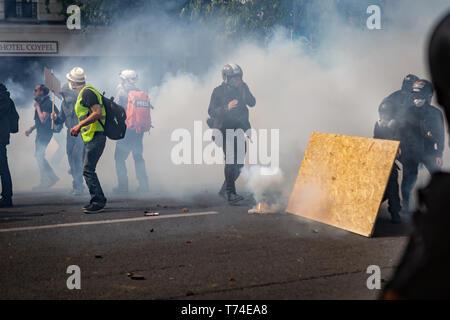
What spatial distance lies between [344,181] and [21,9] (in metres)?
17.2

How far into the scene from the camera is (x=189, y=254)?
587cm

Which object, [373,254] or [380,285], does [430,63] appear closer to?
[380,285]

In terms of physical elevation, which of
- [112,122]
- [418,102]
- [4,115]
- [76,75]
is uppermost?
[76,75]

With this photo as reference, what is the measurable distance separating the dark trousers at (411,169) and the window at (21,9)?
54.0 ft

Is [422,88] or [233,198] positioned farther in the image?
[233,198]

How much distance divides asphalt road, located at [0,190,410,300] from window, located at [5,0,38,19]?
1440cm

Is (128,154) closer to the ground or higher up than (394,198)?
higher up

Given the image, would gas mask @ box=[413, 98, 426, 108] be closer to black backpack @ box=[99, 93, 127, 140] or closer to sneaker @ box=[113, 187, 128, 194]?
black backpack @ box=[99, 93, 127, 140]

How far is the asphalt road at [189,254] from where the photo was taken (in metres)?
4.78

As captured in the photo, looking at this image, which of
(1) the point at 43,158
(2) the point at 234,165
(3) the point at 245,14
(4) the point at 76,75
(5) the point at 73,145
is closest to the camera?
(4) the point at 76,75

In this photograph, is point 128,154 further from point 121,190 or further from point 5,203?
point 5,203

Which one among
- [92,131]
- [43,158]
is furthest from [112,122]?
[43,158]

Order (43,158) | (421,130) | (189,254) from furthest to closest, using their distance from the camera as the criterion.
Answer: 1. (43,158)
2. (421,130)
3. (189,254)

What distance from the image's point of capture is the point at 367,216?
657cm
